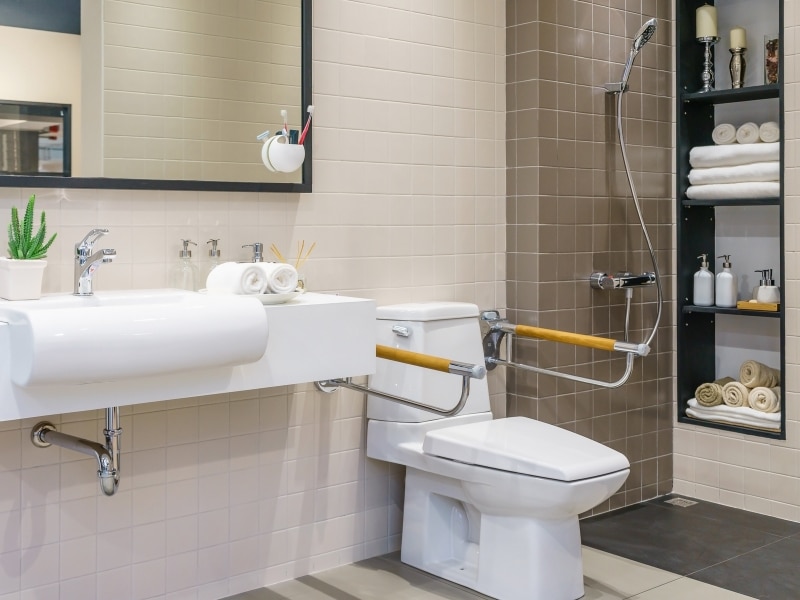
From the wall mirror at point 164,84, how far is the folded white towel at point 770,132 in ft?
5.56

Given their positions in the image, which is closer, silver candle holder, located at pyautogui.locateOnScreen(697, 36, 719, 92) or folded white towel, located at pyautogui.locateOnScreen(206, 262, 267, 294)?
folded white towel, located at pyautogui.locateOnScreen(206, 262, 267, 294)

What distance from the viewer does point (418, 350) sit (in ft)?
9.34

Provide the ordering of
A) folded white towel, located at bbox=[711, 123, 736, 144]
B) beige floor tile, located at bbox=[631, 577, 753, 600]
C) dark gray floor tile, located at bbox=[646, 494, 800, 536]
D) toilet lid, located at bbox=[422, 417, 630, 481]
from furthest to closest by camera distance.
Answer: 1. folded white towel, located at bbox=[711, 123, 736, 144]
2. dark gray floor tile, located at bbox=[646, 494, 800, 536]
3. beige floor tile, located at bbox=[631, 577, 753, 600]
4. toilet lid, located at bbox=[422, 417, 630, 481]

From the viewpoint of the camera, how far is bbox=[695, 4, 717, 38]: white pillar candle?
11.7ft

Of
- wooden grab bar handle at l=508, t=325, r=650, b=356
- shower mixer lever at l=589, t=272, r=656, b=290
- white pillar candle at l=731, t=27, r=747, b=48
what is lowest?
wooden grab bar handle at l=508, t=325, r=650, b=356

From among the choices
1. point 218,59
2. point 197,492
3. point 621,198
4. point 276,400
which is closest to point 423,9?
point 218,59

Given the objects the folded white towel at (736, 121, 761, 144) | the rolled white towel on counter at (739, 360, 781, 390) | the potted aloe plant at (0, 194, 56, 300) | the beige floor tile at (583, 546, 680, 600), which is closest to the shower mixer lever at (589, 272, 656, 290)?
the rolled white towel on counter at (739, 360, 781, 390)

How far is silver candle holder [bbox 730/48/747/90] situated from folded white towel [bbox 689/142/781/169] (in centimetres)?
24

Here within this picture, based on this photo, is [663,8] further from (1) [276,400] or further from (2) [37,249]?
(2) [37,249]

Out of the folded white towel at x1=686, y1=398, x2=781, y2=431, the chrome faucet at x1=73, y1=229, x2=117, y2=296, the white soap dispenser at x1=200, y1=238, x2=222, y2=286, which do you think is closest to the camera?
the chrome faucet at x1=73, y1=229, x2=117, y2=296

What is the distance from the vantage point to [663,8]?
3605mm

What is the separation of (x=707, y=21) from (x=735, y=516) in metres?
1.85

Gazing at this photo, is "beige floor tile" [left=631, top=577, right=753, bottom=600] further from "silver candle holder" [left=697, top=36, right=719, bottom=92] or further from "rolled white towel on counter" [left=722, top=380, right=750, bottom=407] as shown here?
"silver candle holder" [left=697, top=36, right=719, bottom=92]

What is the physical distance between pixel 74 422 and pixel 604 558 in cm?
168
